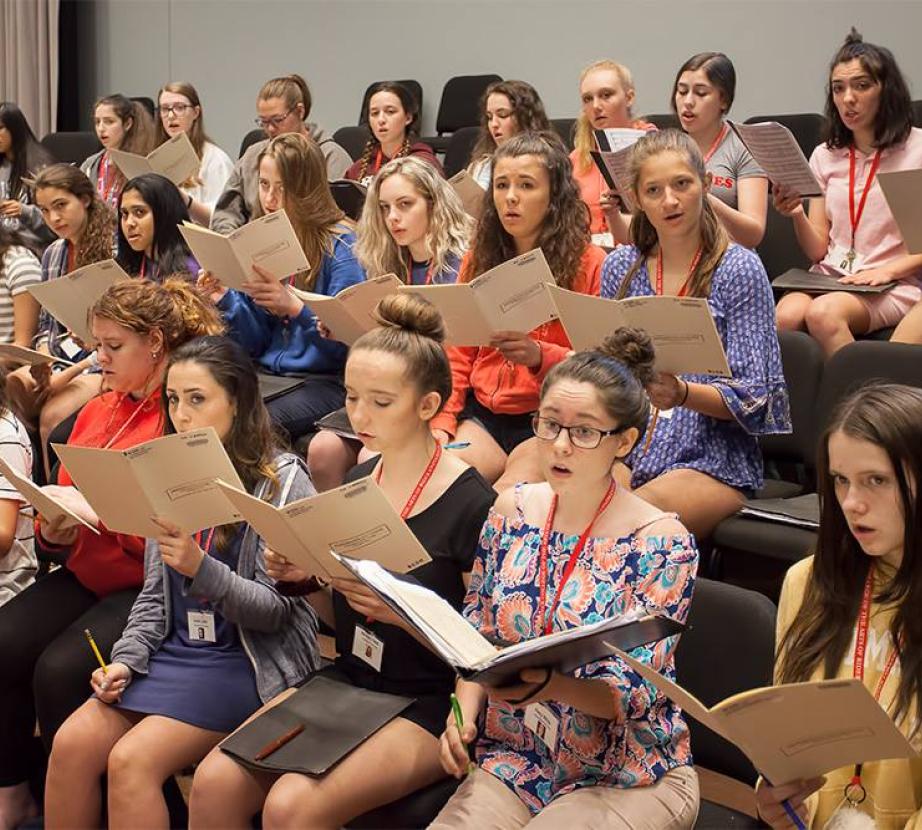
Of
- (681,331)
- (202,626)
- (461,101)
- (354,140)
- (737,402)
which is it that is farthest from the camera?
(461,101)

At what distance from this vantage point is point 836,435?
67.1 inches

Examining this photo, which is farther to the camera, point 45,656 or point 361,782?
point 45,656

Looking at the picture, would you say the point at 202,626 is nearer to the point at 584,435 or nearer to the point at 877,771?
the point at 584,435

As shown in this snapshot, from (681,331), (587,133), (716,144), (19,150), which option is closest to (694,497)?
(681,331)

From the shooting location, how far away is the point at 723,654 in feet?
6.58

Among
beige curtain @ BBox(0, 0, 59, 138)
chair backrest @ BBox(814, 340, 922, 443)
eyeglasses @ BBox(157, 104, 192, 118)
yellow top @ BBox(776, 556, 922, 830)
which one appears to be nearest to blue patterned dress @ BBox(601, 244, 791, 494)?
chair backrest @ BBox(814, 340, 922, 443)

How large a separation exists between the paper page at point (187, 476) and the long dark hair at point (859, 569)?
3.16 feet

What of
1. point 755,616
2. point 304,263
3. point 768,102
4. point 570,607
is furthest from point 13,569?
point 768,102

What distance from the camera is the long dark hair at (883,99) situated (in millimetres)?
3436

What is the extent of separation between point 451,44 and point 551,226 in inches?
156

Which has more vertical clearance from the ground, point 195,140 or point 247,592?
point 195,140

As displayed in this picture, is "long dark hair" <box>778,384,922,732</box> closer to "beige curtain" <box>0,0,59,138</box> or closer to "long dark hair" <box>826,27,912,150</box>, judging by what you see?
"long dark hair" <box>826,27,912,150</box>

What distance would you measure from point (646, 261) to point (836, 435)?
4.20ft

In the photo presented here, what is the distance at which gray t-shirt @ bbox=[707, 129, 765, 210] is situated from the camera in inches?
153
